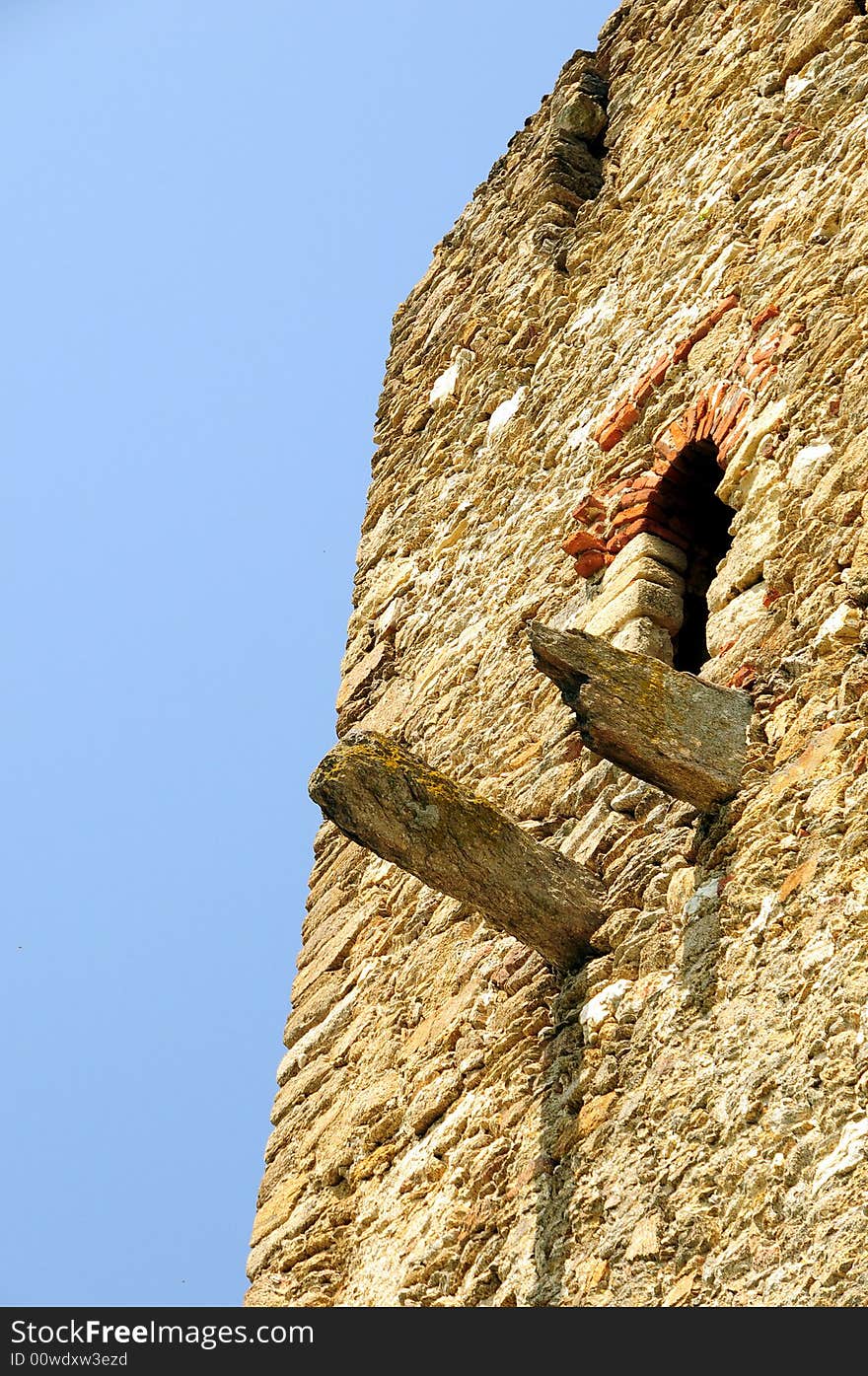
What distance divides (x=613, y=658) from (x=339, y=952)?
6.50ft

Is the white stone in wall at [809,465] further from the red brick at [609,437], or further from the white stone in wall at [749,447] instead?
the red brick at [609,437]

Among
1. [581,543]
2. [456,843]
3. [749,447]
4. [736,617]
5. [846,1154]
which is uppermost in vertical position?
[581,543]

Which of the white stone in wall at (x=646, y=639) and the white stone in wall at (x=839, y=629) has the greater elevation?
the white stone in wall at (x=646, y=639)

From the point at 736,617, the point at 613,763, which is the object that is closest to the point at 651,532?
the point at 736,617

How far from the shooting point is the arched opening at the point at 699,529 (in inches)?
194

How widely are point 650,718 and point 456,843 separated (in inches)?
20.8

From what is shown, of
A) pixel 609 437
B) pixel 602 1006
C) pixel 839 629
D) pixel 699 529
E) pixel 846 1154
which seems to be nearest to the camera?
pixel 846 1154

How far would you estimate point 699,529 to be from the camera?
5078 mm

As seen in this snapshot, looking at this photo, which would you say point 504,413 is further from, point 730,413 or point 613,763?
point 613,763

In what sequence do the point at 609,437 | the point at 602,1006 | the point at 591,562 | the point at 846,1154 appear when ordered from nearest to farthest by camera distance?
the point at 846,1154 → the point at 602,1006 → the point at 591,562 → the point at 609,437

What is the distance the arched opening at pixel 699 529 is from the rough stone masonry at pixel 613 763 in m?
0.01

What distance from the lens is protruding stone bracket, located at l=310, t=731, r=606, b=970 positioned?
13.4ft

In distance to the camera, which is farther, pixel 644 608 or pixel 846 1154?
pixel 644 608

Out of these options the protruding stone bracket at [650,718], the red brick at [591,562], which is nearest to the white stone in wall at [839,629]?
the protruding stone bracket at [650,718]
